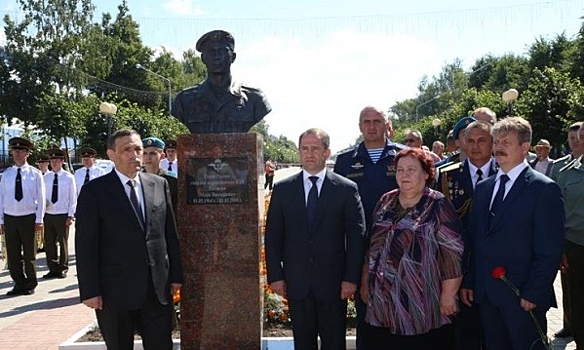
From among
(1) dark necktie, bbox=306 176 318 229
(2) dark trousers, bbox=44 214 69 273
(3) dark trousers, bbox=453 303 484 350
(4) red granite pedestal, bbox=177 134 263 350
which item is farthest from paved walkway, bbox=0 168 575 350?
(1) dark necktie, bbox=306 176 318 229

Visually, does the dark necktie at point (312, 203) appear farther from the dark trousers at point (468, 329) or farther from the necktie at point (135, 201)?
the dark trousers at point (468, 329)

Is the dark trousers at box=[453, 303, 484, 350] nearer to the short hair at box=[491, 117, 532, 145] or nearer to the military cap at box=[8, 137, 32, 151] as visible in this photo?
the short hair at box=[491, 117, 532, 145]

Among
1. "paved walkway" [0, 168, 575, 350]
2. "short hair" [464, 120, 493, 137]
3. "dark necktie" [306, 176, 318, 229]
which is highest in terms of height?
"short hair" [464, 120, 493, 137]

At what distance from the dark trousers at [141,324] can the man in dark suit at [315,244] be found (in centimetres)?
84

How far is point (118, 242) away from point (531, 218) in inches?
107

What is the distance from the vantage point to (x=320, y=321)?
4.30 metres

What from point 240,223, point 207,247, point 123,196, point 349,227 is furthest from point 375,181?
point 123,196

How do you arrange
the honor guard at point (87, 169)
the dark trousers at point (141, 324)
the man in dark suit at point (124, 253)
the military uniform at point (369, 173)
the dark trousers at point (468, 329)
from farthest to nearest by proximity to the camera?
the honor guard at point (87, 169)
the military uniform at point (369, 173)
the dark trousers at point (468, 329)
the dark trousers at point (141, 324)
the man in dark suit at point (124, 253)

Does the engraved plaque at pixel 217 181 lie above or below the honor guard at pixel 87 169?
below

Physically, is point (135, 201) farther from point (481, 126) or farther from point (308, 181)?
point (481, 126)

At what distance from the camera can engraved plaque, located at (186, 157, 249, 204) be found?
16.5 feet

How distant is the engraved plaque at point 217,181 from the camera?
5035mm

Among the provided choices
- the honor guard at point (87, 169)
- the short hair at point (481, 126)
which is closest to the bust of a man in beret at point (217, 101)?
the short hair at point (481, 126)

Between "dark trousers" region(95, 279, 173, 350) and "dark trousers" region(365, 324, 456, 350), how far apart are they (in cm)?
152
